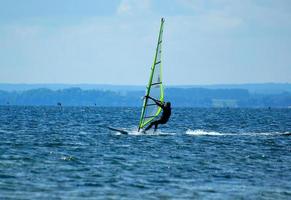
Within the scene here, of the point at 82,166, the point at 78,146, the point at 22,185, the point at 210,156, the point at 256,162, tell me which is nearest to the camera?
the point at 22,185

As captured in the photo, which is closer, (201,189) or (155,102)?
(201,189)

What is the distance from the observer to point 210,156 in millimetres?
37906

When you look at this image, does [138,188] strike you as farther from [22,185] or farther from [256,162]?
[256,162]

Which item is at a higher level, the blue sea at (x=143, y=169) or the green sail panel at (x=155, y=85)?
the green sail panel at (x=155, y=85)

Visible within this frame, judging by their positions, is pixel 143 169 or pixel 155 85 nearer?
pixel 143 169

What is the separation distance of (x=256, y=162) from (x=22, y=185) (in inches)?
544

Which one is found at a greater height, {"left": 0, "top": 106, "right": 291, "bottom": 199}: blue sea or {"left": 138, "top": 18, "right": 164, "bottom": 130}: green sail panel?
{"left": 138, "top": 18, "right": 164, "bottom": 130}: green sail panel

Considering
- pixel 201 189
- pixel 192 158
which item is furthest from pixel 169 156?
pixel 201 189

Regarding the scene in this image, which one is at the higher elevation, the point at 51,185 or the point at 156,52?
the point at 156,52

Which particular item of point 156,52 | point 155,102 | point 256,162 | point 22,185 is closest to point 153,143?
point 155,102

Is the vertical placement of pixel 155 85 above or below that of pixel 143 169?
above

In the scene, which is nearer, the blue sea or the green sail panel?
the blue sea

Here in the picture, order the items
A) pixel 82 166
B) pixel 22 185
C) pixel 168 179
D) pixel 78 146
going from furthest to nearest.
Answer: pixel 78 146 < pixel 82 166 < pixel 168 179 < pixel 22 185

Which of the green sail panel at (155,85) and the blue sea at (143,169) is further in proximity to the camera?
the green sail panel at (155,85)
